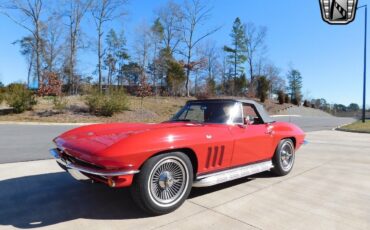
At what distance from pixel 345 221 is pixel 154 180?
2.20 metres

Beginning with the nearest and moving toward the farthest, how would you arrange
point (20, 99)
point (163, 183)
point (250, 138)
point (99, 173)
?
point (99, 173) < point (163, 183) < point (250, 138) < point (20, 99)

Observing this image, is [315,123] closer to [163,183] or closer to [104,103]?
[104,103]

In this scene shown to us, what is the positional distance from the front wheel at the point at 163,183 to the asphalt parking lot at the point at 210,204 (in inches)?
5.5

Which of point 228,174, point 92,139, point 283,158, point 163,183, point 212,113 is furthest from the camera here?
point 283,158

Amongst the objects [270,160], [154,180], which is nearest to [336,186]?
[270,160]

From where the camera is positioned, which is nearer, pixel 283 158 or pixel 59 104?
pixel 283 158

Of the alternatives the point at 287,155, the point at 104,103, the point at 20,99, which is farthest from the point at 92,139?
the point at 20,99

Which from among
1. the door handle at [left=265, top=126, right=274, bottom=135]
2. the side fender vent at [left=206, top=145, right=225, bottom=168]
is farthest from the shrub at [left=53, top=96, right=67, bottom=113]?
the side fender vent at [left=206, top=145, right=225, bottom=168]

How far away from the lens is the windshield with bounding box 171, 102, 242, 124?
15.2 ft

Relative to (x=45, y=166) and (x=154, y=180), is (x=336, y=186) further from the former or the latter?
(x=45, y=166)

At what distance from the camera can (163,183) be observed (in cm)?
358

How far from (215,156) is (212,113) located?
0.92m

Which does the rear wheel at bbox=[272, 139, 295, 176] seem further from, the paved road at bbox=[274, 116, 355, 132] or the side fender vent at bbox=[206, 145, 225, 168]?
the paved road at bbox=[274, 116, 355, 132]

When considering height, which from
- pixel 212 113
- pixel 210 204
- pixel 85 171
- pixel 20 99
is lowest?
pixel 210 204
